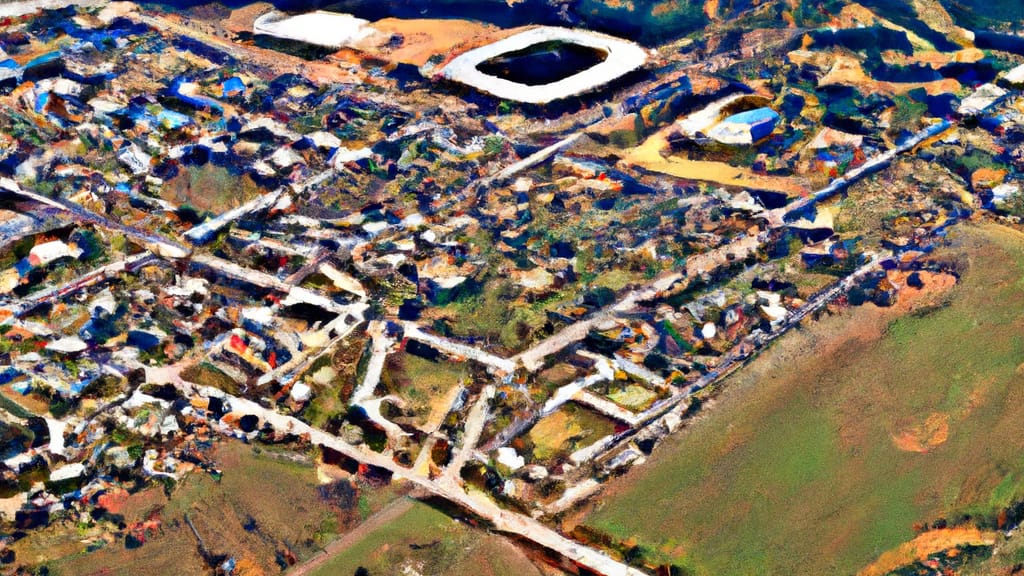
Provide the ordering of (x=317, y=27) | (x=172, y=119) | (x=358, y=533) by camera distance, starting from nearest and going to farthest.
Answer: (x=358, y=533) < (x=172, y=119) < (x=317, y=27)

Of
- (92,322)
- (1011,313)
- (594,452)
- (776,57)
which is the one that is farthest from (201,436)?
(776,57)

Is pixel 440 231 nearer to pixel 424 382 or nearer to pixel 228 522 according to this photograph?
pixel 424 382

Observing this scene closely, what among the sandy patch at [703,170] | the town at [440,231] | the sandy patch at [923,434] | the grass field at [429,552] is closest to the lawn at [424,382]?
the town at [440,231]

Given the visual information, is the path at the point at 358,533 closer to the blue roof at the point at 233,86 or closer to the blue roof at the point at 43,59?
the blue roof at the point at 233,86

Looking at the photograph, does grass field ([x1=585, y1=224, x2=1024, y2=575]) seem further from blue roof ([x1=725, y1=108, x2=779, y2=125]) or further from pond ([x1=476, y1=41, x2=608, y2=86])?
pond ([x1=476, y1=41, x2=608, y2=86])

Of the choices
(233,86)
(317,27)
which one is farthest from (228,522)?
(317,27)

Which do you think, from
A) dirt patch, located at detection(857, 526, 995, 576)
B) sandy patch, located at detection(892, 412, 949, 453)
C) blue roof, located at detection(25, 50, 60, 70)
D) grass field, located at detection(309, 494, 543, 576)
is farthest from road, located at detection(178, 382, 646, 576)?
blue roof, located at detection(25, 50, 60, 70)

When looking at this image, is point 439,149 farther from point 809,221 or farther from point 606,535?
point 606,535
